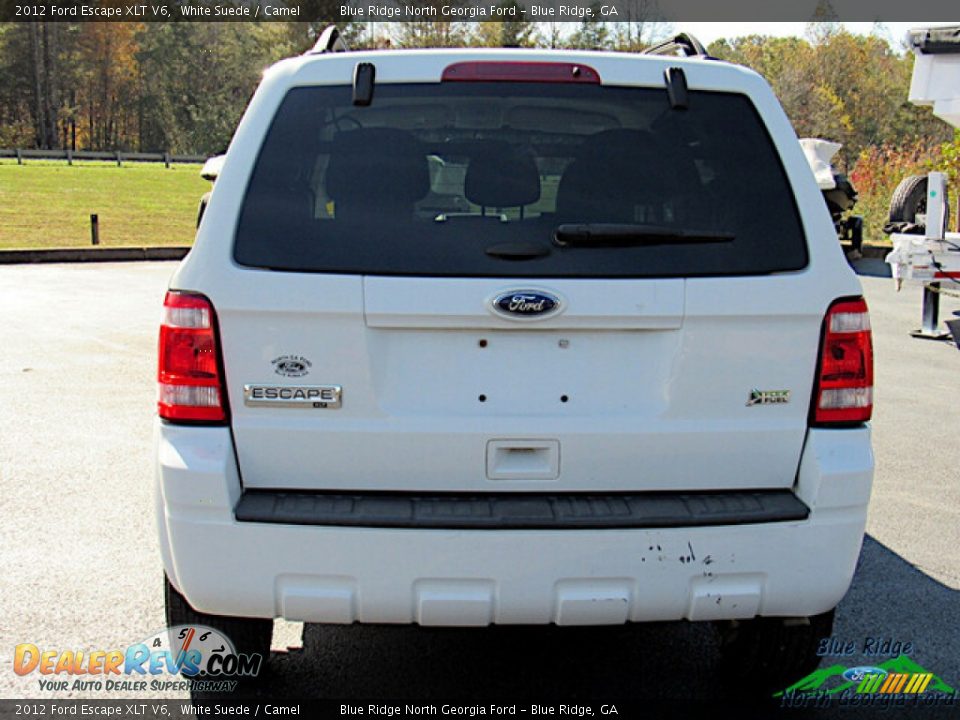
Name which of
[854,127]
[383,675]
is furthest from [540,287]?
[854,127]

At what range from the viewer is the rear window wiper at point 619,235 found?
3027mm

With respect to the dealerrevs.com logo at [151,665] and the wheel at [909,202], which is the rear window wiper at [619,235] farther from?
the wheel at [909,202]

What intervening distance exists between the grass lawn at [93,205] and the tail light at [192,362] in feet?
64.1

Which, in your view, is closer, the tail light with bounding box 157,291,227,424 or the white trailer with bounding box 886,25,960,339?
the tail light with bounding box 157,291,227,424

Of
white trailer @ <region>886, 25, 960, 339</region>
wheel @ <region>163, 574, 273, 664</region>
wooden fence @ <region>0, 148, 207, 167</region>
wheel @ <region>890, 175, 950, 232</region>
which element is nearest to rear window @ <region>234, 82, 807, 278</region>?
wheel @ <region>163, 574, 273, 664</region>

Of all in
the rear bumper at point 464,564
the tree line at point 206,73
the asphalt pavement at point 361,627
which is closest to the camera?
the rear bumper at point 464,564

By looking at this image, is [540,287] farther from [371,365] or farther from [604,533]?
[604,533]

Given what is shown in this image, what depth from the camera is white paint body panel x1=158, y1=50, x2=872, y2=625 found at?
2951mm

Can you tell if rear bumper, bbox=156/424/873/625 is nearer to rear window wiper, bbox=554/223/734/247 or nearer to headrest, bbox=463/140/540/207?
rear window wiper, bbox=554/223/734/247

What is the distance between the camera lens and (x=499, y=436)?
3029mm

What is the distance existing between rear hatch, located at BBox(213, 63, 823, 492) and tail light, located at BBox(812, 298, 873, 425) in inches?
1.9

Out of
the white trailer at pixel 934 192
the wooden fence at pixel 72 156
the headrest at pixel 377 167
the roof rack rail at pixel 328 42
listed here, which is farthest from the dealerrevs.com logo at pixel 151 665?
the wooden fence at pixel 72 156

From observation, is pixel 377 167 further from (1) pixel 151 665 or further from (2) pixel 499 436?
(1) pixel 151 665

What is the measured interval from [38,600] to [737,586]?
2845 millimetres
